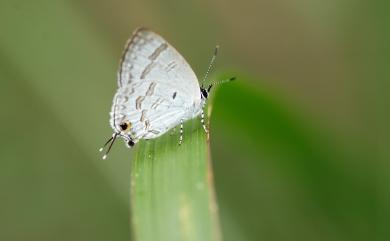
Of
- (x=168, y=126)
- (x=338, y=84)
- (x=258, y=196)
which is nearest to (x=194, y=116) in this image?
(x=168, y=126)

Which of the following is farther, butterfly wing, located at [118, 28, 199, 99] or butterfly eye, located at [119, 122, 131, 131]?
butterfly eye, located at [119, 122, 131, 131]

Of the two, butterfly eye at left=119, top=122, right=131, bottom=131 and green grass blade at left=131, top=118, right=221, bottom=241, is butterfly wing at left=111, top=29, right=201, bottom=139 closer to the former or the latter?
butterfly eye at left=119, top=122, right=131, bottom=131

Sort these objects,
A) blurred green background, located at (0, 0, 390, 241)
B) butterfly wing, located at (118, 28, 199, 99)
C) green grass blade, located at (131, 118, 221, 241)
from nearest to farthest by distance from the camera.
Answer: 1. green grass blade, located at (131, 118, 221, 241)
2. butterfly wing, located at (118, 28, 199, 99)
3. blurred green background, located at (0, 0, 390, 241)

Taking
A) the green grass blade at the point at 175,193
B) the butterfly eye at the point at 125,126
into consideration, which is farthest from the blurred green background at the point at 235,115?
the green grass blade at the point at 175,193

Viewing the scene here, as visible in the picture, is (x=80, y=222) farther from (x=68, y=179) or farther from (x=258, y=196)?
(x=258, y=196)

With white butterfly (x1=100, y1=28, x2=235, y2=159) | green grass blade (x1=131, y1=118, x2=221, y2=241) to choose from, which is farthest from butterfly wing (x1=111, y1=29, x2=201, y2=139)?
green grass blade (x1=131, y1=118, x2=221, y2=241)

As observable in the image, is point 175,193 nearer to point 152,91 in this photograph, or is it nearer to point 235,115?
point 235,115
